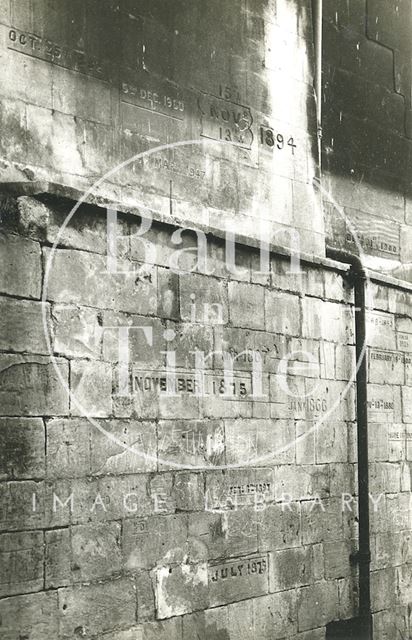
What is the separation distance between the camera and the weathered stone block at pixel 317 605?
23.9ft

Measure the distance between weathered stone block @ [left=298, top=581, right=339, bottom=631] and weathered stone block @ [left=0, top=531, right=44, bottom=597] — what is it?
257 cm

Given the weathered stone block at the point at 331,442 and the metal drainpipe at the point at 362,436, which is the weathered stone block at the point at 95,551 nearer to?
the weathered stone block at the point at 331,442

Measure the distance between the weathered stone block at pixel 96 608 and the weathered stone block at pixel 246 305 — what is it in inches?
78.8

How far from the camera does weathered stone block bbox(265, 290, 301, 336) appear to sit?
285 inches

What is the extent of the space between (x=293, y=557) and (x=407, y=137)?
4.33 m

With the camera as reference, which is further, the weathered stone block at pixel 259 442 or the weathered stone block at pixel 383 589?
the weathered stone block at pixel 383 589

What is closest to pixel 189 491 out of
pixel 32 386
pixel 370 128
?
pixel 32 386

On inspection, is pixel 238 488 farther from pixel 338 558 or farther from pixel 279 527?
pixel 338 558

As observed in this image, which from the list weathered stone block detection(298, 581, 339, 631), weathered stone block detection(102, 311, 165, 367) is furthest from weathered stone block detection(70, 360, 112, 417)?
weathered stone block detection(298, 581, 339, 631)

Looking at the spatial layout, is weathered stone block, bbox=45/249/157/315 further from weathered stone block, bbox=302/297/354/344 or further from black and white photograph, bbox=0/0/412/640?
weathered stone block, bbox=302/297/354/344

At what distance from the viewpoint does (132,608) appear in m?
5.96

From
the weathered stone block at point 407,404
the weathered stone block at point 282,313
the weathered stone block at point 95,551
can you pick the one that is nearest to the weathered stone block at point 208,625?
the weathered stone block at point 95,551

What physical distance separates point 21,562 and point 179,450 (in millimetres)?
1438

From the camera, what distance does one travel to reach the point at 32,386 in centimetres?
546
